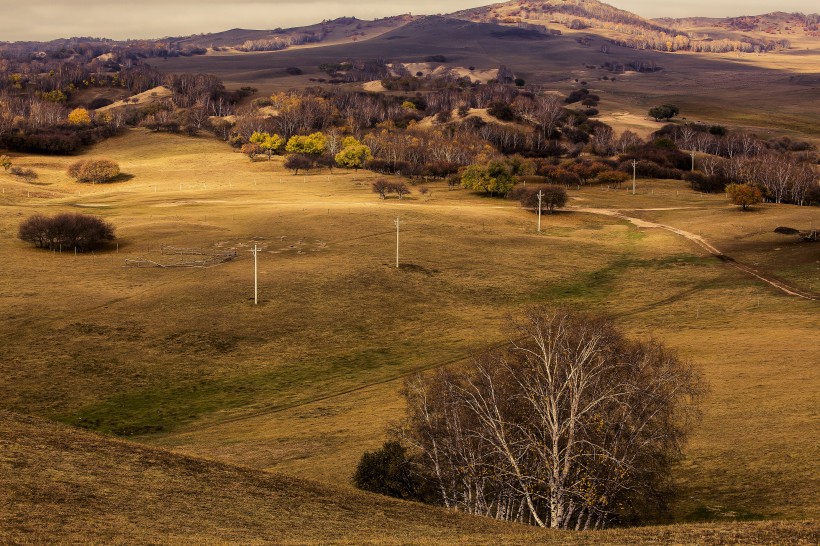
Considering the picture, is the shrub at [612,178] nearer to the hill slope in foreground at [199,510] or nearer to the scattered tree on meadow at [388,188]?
the scattered tree on meadow at [388,188]

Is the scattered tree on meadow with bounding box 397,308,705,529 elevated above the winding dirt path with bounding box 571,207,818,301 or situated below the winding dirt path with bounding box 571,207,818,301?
above

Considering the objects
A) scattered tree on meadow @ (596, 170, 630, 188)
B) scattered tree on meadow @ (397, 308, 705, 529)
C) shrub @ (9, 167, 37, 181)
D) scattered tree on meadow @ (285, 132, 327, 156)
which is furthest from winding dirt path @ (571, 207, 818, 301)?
shrub @ (9, 167, 37, 181)

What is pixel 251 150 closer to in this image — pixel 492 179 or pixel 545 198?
pixel 492 179

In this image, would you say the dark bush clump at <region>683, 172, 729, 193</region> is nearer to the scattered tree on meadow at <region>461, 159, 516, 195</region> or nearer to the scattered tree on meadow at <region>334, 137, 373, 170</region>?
the scattered tree on meadow at <region>461, 159, 516, 195</region>

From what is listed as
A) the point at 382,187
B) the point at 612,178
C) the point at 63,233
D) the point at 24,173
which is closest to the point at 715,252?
the point at 382,187

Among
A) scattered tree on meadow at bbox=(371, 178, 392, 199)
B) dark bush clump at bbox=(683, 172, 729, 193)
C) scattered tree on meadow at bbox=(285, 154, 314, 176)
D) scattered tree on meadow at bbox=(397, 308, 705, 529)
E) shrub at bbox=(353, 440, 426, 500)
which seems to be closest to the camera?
scattered tree on meadow at bbox=(397, 308, 705, 529)

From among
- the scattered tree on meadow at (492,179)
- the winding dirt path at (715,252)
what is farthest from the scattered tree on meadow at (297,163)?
the winding dirt path at (715,252)

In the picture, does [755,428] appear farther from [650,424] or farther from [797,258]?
[797,258]
